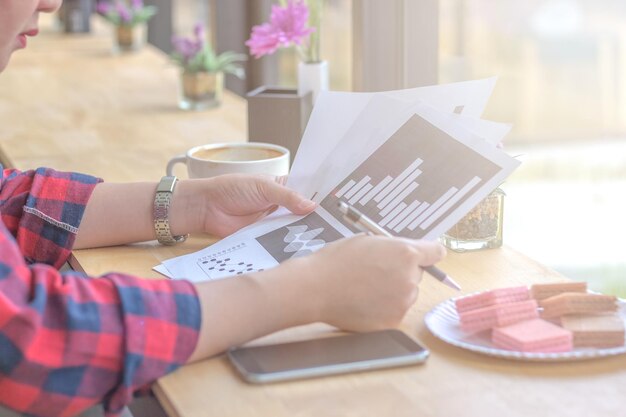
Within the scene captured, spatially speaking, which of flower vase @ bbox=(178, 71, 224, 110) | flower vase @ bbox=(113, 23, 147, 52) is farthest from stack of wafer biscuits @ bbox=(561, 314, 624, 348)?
flower vase @ bbox=(113, 23, 147, 52)

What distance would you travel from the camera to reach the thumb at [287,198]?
1.39 m

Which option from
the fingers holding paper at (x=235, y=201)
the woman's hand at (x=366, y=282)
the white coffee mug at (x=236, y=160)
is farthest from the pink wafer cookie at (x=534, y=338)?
the white coffee mug at (x=236, y=160)

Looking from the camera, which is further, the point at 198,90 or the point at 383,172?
the point at 198,90

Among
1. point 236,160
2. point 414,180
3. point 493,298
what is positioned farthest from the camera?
point 236,160

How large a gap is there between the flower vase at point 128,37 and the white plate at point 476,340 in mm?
2615

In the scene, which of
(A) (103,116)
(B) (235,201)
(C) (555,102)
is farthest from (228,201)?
Result: (C) (555,102)

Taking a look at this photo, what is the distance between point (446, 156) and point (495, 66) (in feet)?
5.77

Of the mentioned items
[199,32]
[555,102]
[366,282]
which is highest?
[199,32]

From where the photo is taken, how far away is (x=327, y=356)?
103 cm

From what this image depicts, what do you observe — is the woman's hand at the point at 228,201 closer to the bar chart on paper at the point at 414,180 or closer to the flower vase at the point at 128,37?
the bar chart on paper at the point at 414,180

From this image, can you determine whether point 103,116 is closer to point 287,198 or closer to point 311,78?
point 311,78

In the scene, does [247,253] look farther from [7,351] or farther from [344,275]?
[7,351]

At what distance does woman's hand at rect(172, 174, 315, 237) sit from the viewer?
1444mm

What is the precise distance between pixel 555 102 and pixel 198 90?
3.37 feet
